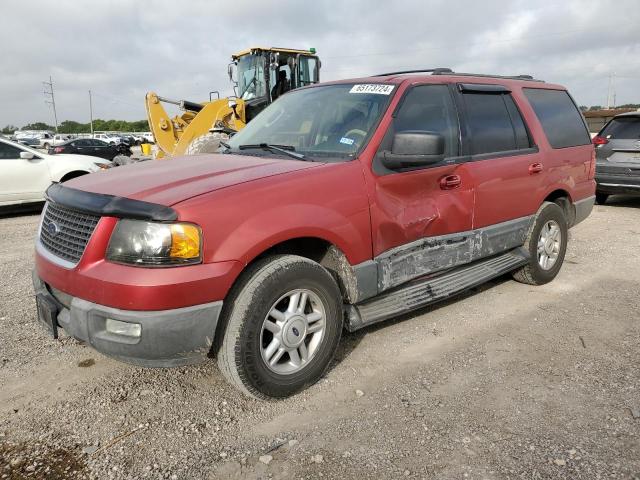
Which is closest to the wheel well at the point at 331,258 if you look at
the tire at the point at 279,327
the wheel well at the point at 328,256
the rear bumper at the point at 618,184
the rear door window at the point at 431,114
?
the wheel well at the point at 328,256

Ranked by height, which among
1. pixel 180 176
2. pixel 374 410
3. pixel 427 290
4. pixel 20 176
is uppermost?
pixel 180 176

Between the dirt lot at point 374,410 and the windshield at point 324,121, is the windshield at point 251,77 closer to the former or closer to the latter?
the windshield at point 324,121

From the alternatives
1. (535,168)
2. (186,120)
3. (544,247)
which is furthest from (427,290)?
(186,120)

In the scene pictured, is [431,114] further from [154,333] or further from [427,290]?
[154,333]

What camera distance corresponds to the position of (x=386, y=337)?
12.4 feet

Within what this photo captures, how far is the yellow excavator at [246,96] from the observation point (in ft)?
35.7

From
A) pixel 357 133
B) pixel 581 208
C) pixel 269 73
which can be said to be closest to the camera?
pixel 357 133

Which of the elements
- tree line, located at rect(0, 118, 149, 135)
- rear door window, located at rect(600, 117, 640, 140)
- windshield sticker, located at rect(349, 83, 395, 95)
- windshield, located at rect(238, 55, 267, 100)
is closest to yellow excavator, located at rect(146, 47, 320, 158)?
windshield, located at rect(238, 55, 267, 100)

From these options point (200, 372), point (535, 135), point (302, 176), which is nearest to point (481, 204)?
point (535, 135)

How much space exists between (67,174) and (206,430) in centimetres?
805

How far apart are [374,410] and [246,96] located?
1040 centimetres

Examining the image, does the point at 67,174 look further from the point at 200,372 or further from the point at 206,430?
the point at 206,430

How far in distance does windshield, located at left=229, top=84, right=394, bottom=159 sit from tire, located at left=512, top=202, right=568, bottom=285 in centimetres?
209

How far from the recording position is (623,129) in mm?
8570
